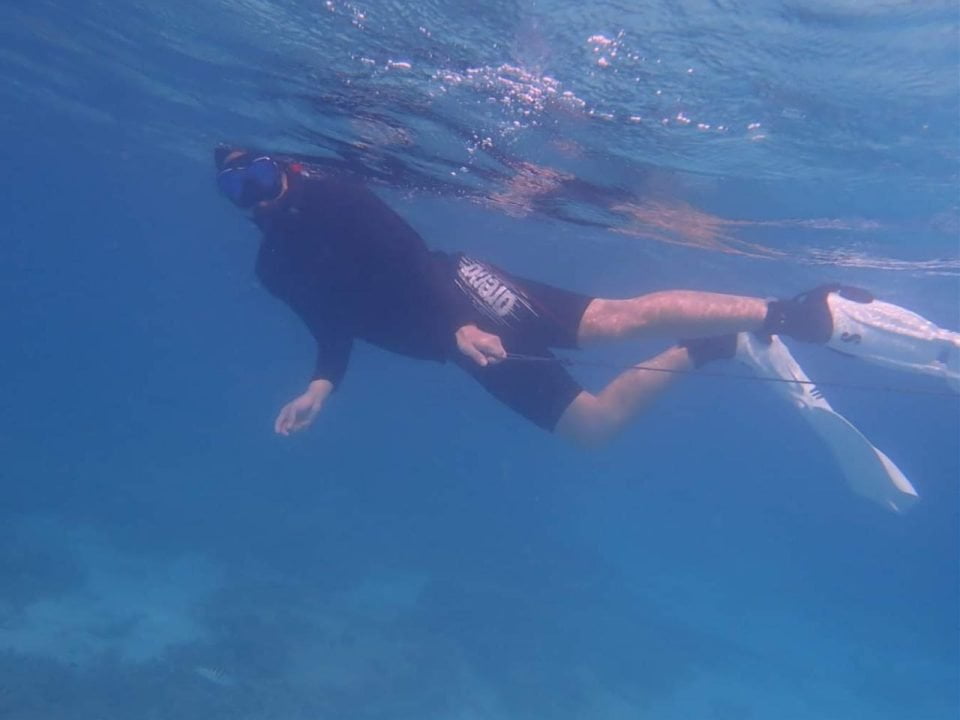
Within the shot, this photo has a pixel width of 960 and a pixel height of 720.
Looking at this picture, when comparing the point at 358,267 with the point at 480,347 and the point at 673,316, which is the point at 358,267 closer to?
the point at 480,347

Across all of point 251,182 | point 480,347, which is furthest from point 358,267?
point 480,347

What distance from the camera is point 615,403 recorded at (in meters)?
7.82

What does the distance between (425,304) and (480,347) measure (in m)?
0.99

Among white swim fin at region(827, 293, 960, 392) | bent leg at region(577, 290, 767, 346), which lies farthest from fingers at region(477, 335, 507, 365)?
white swim fin at region(827, 293, 960, 392)

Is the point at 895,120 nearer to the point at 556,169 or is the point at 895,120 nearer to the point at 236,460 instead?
the point at 556,169

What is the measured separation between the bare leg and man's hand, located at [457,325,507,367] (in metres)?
1.99

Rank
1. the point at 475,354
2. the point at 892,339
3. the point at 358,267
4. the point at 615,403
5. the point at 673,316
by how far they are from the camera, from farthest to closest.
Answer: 1. the point at 615,403
2. the point at 892,339
3. the point at 673,316
4. the point at 358,267
5. the point at 475,354

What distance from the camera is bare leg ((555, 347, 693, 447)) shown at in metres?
7.69

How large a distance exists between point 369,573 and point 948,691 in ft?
75.2

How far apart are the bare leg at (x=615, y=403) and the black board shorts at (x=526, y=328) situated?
0.52 ft

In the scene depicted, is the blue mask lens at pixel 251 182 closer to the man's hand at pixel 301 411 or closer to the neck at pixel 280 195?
the neck at pixel 280 195

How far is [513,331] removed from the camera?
707cm

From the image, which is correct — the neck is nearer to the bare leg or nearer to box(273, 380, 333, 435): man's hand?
box(273, 380, 333, 435): man's hand

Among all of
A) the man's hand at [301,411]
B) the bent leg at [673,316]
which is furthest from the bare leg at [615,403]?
the man's hand at [301,411]
